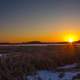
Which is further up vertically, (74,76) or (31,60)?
(31,60)

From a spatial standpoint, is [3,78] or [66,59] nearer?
[3,78]

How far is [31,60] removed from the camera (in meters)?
26.8

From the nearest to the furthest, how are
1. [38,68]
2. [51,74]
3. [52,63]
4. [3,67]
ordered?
[3,67] → [51,74] → [38,68] → [52,63]

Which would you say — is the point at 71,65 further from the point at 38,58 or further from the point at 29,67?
the point at 29,67

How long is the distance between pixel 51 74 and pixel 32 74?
1537 millimetres

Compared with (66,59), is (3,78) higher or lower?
lower

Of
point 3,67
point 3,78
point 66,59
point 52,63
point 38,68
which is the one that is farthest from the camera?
point 66,59

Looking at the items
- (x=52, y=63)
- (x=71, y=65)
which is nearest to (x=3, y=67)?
(x=52, y=63)

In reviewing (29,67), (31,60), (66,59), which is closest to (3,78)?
(29,67)

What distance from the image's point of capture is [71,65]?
29.3 m

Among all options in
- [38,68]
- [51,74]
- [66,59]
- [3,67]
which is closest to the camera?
[3,67]

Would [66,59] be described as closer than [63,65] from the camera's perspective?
No

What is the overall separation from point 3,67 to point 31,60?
468 cm

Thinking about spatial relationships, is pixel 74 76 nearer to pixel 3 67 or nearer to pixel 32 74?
pixel 32 74
